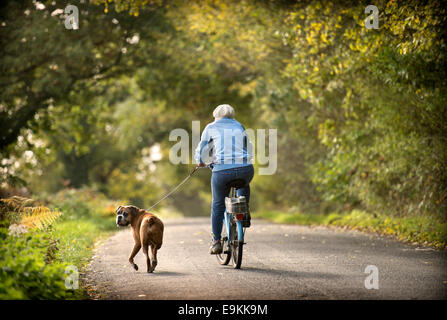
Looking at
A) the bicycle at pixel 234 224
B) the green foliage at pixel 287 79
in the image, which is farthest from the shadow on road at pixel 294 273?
the green foliage at pixel 287 79

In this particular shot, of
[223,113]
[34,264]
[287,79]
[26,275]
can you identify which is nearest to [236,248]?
[223,113]

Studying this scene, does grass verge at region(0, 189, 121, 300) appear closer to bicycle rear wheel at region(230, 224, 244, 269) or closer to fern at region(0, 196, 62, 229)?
fern at region(0, 196, 62, 229)

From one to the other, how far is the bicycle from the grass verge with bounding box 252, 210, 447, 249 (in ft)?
14.1

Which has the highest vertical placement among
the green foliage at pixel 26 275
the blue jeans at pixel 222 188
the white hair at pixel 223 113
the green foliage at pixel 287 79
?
the green foliage at pixel 287 79

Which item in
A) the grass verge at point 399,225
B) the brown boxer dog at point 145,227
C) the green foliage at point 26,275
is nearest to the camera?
the green foliage at point 26,275

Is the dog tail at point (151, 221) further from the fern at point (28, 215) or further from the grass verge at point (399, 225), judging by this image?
the grass verge at point (399, 225)

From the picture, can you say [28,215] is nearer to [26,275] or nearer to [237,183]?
[26,275]

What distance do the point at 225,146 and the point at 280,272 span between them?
186cm

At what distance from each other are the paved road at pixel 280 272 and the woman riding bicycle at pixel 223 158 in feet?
2.67

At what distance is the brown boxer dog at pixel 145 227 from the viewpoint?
7.59 m

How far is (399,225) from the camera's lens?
1316cm
